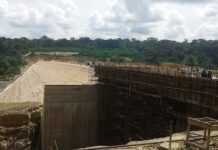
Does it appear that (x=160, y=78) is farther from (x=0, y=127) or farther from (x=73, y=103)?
(x=0, y=127)

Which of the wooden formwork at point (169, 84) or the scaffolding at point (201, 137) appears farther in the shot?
the wooden formwork at point (169, 84)

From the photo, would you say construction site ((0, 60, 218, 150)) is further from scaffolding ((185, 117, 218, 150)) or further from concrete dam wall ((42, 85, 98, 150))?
scaffolding ((185, 117, 218, 150))

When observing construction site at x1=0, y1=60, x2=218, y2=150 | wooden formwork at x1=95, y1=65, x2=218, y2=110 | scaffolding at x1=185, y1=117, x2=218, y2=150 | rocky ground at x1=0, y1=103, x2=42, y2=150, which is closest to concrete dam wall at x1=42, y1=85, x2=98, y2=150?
construction site at x1=0, y1=60, x2=218, y2=150

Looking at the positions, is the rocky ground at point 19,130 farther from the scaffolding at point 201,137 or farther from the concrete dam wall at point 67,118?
the scaffolding at point 201,137

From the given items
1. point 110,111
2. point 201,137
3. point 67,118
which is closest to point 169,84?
point 67,118

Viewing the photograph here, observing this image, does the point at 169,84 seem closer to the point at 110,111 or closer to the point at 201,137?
the point at 110,111

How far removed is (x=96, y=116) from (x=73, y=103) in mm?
3419

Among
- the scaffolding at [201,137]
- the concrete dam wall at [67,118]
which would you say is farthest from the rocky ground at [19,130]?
the scaffolding at [201,137]

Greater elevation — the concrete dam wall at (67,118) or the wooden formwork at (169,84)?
the wooden formwork at (169,84)

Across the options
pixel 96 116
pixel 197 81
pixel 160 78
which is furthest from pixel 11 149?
pixel 197 81

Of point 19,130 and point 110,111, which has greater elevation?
point 110,111

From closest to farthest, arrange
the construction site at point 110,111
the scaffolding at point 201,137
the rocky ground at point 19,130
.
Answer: the scaffolding at point 201,137, the construction site at point 110,111, the rocky ground at point 19,130

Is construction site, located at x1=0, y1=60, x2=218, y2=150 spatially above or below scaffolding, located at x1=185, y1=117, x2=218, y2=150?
below

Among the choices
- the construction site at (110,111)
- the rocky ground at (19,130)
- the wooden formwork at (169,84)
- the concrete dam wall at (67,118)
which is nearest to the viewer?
the wooden formwork at (169,84)
